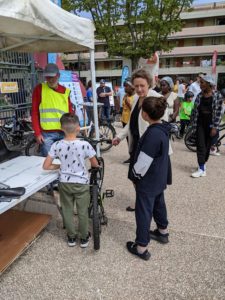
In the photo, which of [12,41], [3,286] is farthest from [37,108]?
[3,286]

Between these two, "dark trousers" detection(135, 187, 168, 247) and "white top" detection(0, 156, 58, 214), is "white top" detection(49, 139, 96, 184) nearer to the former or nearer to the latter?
"white top" detection(0, 156, 58, 214)

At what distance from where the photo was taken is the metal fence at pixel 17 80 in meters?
5.75

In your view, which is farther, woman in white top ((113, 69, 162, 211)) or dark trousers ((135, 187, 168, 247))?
woman in white top ((113, 69, 162, 211))

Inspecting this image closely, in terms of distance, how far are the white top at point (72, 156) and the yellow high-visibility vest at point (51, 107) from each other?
39.3 inches

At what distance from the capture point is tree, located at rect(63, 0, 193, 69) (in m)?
16.5

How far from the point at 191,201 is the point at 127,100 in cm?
266

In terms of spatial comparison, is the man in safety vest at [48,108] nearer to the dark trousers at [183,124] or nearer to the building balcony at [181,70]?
the dark trousers at [183,124]

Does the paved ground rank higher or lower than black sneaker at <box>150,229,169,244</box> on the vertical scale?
lower

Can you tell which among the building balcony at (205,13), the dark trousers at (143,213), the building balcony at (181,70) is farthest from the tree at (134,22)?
the building balcony at (205,13)

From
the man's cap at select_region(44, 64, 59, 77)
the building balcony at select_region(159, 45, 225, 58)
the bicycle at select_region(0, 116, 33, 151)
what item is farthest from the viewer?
the building balcony at select_region(159, 45, 225, 58)

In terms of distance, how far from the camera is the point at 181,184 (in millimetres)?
4828

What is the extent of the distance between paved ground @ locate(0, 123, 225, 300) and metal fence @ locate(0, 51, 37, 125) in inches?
134

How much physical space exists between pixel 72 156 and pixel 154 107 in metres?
0.88

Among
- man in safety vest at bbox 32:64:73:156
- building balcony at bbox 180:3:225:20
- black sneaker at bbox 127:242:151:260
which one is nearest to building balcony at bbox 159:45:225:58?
building balcony at bbox 180:3:225:20
